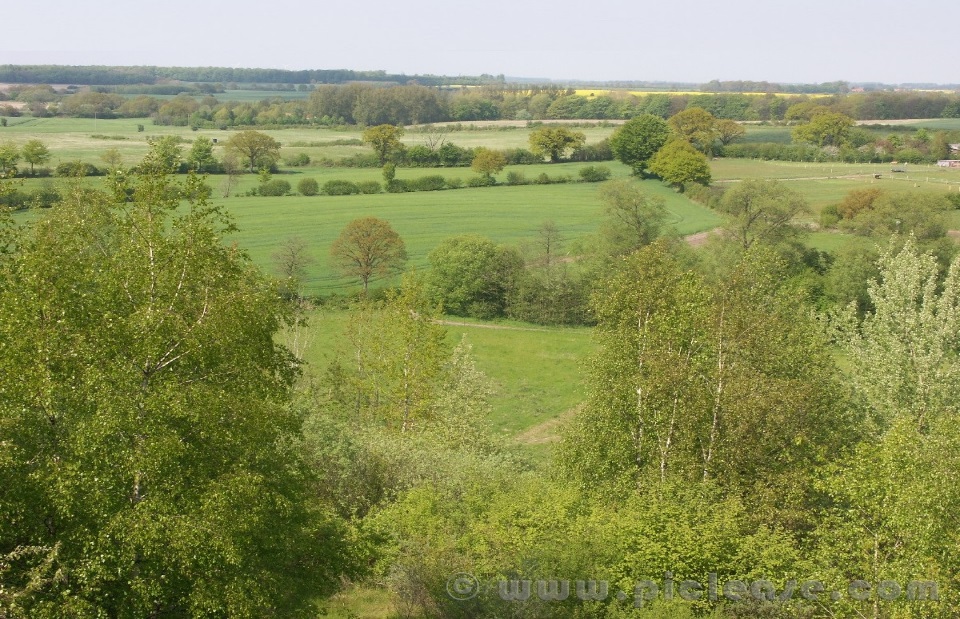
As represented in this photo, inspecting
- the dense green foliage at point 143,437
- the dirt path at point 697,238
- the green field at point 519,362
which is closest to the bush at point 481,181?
the dirt path at point 697,238

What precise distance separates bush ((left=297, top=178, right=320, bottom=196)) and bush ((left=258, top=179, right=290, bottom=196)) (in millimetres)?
1444

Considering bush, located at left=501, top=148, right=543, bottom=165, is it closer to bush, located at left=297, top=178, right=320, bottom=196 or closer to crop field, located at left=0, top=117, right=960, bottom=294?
crop field, located at left=0, top=117, right=960, bottom=294

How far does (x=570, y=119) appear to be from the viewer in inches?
6270

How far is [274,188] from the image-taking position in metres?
83.2

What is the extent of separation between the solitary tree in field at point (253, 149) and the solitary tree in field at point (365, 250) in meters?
33.9

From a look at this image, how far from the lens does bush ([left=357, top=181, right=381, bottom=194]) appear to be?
90062 mm

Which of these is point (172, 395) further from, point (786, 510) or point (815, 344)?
point (815, 344)

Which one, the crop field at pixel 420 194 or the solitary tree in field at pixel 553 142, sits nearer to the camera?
the crop field at pixel 420 194

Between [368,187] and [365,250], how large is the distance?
31.7 m

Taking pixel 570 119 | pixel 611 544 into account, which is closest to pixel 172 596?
pixel 611 544

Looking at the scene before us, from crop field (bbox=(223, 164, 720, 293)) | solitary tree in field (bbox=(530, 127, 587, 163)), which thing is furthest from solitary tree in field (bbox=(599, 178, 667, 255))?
solitary tree in field (bbox=(530, 127, 587, 163))

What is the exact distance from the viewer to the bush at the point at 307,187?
8500 centimetres

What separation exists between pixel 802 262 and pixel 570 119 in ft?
341

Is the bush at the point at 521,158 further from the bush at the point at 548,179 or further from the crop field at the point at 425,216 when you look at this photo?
the crop field at the point at 425,216
